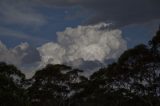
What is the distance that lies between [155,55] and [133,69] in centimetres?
319

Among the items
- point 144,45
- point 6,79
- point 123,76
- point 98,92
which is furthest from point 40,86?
point 6,79

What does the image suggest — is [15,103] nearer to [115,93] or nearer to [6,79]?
[6,79]

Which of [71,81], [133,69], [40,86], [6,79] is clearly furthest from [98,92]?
[6,79]

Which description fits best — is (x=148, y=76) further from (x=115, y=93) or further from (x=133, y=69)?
(x=115, y=93)

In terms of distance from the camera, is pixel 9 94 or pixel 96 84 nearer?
pixel 9 94

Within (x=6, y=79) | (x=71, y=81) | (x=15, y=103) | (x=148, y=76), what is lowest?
(x=15, y=103)

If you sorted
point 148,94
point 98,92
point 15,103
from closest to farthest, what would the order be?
point 15,103
point 148,94
point 98,92

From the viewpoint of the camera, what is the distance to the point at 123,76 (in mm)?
44094

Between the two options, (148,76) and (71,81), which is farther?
(71,81)

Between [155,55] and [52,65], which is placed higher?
[52,65]

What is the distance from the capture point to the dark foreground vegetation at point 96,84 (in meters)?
31.2

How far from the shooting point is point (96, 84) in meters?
52.4

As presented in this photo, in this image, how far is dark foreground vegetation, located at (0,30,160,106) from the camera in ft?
102

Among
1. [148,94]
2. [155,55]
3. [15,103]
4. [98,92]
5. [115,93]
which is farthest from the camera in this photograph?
[98,92]
